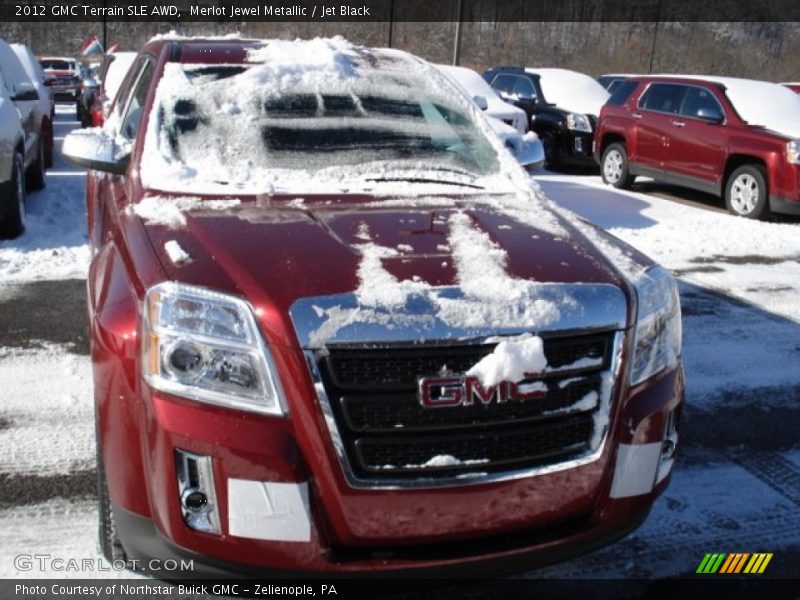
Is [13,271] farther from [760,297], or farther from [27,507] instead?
[760,297]

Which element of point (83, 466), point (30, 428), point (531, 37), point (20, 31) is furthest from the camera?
point (531, 37)

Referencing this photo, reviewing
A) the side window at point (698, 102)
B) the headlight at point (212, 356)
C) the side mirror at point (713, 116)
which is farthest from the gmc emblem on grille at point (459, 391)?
the side window at point (698, 102)

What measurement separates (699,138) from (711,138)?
22 centimetres

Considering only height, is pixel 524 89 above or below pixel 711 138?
above

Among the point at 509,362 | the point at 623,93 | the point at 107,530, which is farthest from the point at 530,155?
the point at 623,93

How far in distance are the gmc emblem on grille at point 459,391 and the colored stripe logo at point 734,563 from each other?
1287 millimetres

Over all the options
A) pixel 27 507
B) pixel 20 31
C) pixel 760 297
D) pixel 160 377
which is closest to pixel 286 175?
pixel 160 377

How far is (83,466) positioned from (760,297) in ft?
17.6

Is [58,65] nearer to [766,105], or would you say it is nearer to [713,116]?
[713,116]

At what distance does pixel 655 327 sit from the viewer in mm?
2609

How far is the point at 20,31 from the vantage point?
39812 mm

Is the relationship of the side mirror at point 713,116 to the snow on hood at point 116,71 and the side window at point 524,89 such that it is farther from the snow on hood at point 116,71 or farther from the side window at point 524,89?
the snow on hood at point 116,71

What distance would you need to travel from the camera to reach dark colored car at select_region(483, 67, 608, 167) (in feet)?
46.4

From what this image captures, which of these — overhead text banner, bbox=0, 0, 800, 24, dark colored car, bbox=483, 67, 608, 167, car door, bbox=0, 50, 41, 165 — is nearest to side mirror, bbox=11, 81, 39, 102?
car door, bbox=0, 50, 41, 165
